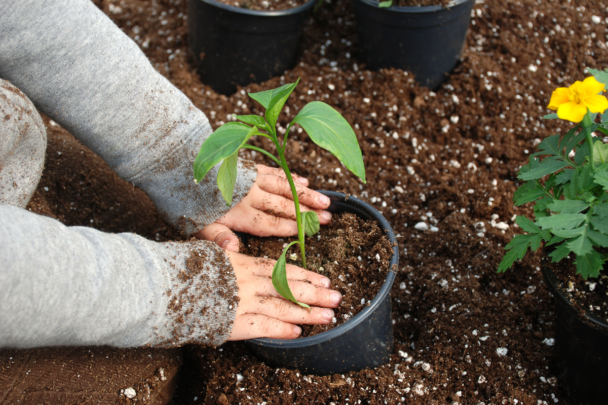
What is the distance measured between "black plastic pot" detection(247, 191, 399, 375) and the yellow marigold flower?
0.45m

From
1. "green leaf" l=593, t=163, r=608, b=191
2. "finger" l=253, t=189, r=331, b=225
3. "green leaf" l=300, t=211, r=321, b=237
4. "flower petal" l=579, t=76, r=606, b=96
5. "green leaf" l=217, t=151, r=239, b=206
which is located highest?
"flower petal" l=579, t=76, r=606, b=96

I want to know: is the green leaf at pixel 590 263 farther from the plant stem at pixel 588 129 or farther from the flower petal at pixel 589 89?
the flower petal at pixel 589 89

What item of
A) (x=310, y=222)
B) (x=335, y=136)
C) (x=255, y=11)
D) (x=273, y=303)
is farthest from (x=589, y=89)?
(x=255, y=11)

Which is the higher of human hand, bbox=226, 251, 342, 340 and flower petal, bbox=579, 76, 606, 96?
flower petal, bbox=579, 76, 606, 96

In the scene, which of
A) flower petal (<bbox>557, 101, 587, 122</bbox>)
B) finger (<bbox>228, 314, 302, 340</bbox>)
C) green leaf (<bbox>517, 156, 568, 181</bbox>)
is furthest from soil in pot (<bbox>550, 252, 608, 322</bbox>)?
finger (<bbox>228, 314, 302, 340</bbox>)

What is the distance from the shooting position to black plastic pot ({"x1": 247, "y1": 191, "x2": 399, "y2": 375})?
947 mm

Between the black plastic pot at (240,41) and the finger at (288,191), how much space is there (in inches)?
32.3

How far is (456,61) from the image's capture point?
6.04 feet

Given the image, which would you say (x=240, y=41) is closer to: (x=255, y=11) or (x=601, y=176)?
(x=255, y=11)

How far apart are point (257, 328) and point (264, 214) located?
32cm

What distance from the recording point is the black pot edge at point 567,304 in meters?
0.87

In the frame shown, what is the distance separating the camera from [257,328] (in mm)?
968

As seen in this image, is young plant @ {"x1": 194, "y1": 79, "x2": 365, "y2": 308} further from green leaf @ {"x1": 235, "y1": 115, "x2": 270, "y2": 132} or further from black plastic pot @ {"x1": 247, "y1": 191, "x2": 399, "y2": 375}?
black plastic pot @ {"x1": 247, "y1": 191, "x2": 399, "y2": 375}

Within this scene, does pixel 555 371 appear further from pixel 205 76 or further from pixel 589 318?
pixel 205 76
